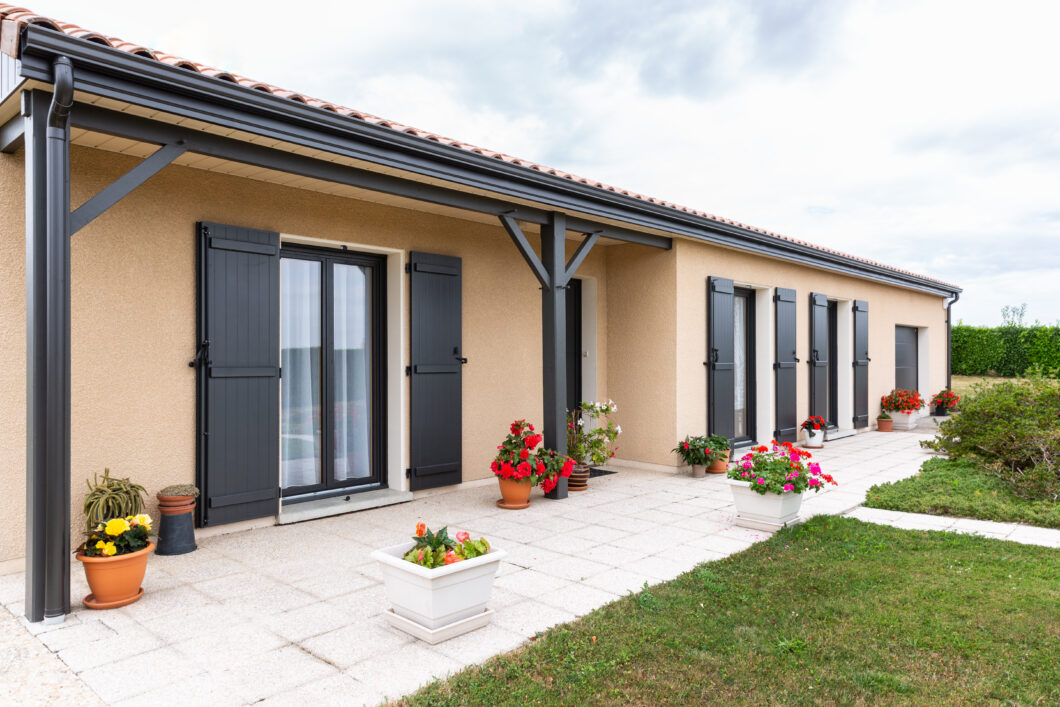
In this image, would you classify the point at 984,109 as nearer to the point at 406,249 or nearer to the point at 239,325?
the point at 406,249

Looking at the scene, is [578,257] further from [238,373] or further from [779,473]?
[238,373]

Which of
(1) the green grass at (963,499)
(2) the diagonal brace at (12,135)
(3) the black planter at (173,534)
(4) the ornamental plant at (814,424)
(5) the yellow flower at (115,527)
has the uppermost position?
(2) the diagonal brace at (12,135)

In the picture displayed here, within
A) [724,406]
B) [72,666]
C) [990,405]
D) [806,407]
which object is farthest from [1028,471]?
[72,666]

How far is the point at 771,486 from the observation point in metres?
4.34

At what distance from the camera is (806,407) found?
8.82 m

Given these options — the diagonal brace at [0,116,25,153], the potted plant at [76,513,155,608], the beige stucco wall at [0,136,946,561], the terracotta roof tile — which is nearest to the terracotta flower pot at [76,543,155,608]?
the potted plant at [76,513,155,608]

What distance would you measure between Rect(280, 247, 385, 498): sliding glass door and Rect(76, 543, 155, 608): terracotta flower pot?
5.85 feet

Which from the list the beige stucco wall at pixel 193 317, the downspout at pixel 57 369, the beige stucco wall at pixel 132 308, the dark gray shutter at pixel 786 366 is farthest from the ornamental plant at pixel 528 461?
the dark gray shutter at pixel 786 366

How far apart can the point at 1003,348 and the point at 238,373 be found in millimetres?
18691

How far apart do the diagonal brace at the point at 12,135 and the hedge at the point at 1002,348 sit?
19417mm

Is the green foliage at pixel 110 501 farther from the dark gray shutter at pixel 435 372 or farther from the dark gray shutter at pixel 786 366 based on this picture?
the dark gray shutter at pixel 786 366

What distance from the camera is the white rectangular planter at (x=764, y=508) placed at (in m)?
4.40

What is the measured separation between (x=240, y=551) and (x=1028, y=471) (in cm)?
614

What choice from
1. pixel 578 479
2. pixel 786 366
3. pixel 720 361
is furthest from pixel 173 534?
pixel 786 366
